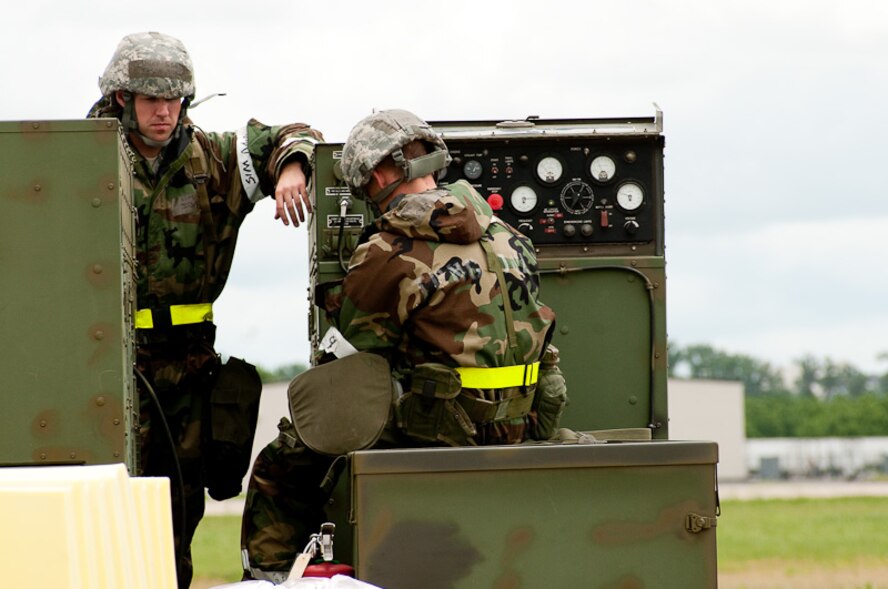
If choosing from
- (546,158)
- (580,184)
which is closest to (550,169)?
(546,158)

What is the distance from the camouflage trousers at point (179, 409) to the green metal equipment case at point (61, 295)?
144 centimetres

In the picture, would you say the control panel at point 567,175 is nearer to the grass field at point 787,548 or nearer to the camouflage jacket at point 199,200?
the camouflage jacket at point 199,200

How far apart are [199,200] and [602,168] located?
1.82 m

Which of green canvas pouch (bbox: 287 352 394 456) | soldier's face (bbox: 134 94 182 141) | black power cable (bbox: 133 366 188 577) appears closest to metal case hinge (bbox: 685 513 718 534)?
green canvas pouch (bbox: 287 352 394 456)

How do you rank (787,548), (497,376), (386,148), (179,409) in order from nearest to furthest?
(497,376) < (386,148) < (179,409) < (787,548)

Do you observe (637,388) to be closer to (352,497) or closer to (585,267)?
(585,267)

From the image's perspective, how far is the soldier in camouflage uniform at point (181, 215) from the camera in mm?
6590

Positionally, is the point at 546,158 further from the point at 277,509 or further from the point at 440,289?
the point at 277,509

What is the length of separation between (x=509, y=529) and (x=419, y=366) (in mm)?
831

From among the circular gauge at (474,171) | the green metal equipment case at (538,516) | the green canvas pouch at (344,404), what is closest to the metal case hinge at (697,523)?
the green metal equipment case at (538,516)

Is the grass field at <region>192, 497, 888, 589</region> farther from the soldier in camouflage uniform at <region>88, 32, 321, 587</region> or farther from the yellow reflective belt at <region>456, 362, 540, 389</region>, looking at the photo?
the yellow reflective belt at <region>456, 362, 540, 389</region>

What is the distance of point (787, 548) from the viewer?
18.6 meters

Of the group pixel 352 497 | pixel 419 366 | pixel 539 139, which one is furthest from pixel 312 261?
pixel 352 497

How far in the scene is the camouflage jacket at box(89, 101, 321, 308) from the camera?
22.1ft
